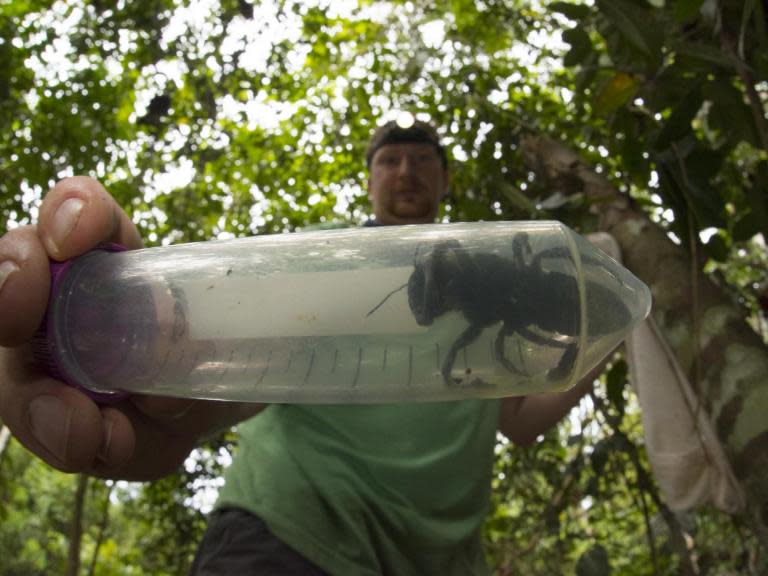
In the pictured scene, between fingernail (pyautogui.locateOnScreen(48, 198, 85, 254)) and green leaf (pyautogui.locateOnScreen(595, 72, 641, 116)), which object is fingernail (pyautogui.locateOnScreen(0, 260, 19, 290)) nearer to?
fingernail (pyautogui.locateOnScreen(48, 198, 85, 254))

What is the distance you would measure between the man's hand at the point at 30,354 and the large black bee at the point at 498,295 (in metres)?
0.26

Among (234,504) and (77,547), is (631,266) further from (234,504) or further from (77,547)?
(77,547)

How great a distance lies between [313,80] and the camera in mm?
3742

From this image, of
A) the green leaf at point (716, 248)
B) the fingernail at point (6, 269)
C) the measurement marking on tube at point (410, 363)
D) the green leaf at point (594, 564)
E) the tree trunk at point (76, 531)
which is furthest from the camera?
the tree trunk at point (76, 531)

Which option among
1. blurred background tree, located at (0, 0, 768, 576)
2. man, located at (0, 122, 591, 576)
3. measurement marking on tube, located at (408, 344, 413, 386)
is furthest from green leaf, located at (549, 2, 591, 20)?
measurement marking on tube, located at (408, 344, 413, 386)

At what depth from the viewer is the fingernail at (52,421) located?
0.65 metres

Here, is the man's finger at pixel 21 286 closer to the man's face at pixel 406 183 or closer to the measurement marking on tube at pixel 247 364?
the measurement marking on tube at pixel 247 364

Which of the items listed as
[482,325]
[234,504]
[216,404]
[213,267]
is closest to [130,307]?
[213,267]

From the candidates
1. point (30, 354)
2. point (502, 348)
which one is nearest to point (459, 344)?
point (502, 348)

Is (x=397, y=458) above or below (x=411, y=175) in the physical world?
below

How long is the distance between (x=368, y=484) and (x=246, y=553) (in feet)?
0.75

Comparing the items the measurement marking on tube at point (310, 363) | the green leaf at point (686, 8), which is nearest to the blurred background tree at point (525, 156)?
the green leaf at point (686, 8)

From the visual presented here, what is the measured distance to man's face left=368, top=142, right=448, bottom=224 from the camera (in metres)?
1.71

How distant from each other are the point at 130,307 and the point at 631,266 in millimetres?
1083
